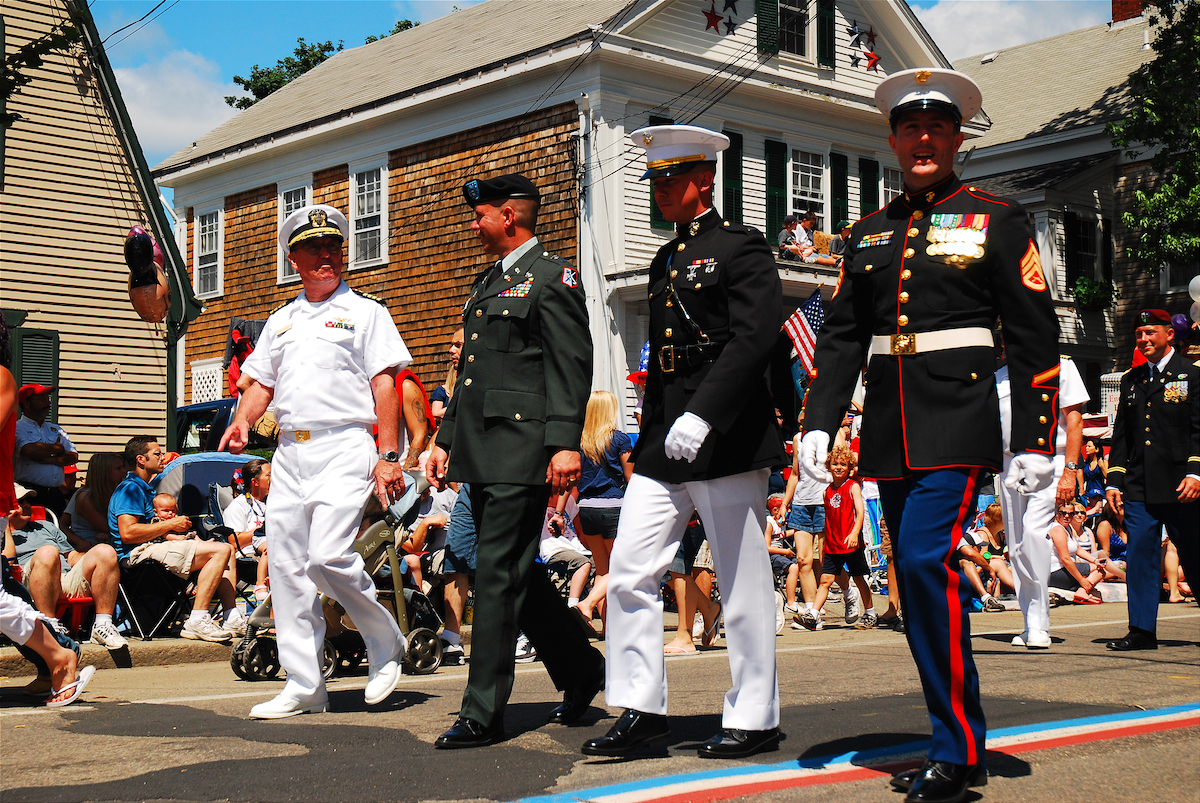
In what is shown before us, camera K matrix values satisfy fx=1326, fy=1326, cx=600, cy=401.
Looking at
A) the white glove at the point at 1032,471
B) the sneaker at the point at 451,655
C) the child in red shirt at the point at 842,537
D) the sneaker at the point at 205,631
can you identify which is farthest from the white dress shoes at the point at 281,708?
the child in red shirt at the point at 842,537

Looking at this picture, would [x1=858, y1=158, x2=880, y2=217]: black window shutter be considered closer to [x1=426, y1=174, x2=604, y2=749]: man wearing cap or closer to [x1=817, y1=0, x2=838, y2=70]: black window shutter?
[x1=817, y1=0, x2=838, y2=70]: black window shutter

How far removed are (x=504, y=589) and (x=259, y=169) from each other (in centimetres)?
2343

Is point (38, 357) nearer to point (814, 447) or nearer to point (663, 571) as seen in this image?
point (663, 571)

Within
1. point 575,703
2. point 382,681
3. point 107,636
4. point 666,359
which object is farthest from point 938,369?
point 107,636

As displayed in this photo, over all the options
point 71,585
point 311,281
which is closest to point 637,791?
point 311,281

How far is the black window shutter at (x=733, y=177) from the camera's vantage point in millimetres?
22750

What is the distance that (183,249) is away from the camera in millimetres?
29188

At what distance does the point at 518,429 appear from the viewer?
5434mm

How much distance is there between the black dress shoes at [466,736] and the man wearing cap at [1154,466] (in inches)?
208

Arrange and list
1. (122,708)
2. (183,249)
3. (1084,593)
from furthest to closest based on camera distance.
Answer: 1. (183,249)
2. (1084,593)
3. (122,708)

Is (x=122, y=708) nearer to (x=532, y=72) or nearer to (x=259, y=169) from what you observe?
(x=532, y=72)

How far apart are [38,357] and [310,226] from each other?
11.4 m

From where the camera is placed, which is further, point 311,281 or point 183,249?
point 183,249

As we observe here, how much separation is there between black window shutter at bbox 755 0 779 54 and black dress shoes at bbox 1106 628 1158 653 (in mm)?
16532
